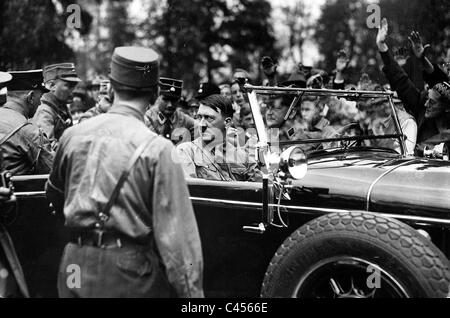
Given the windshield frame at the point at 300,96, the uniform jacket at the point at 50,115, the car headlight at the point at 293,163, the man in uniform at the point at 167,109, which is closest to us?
the car headlight at the point at 293,163

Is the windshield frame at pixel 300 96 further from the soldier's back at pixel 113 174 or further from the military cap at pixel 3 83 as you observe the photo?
the military cap at pixel 3 83

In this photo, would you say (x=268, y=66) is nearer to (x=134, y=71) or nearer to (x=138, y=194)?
(x=134, y=71)

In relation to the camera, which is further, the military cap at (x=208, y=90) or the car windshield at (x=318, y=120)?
the military cap at (x=208, y=90)

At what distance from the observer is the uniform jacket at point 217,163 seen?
400 cm

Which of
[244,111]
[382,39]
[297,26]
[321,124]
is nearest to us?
[321,124]

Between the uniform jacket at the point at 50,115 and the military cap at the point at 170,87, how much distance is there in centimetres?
118

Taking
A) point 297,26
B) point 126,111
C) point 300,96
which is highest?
point 126,111

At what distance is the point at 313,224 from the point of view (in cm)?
294

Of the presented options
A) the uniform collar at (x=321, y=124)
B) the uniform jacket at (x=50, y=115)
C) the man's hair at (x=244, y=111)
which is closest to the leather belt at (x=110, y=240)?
the uniform collar at (x=321, y=124)

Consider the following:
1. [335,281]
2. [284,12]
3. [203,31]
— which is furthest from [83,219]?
[284,12]

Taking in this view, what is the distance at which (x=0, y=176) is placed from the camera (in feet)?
10.1

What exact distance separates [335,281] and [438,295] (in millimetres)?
530

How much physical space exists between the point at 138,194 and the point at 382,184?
1.49 metres

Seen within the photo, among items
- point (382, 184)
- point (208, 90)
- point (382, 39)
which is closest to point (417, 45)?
point (382, 39)
